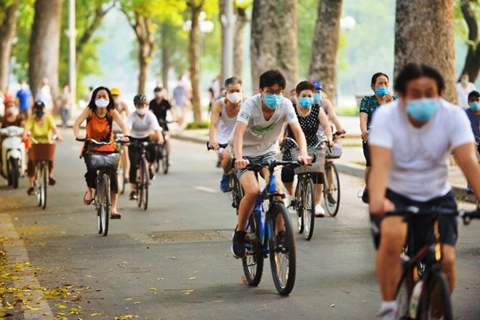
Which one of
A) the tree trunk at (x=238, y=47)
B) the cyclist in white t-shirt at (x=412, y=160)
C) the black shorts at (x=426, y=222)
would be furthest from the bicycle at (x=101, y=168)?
the tree trunk at (x=238, y=47)

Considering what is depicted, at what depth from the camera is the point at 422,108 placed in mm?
7004

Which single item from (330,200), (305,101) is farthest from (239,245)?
(330,200)

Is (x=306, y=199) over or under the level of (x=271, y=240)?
under

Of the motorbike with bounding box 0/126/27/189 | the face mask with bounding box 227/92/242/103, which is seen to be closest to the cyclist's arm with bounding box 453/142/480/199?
the face mask with bounding box 227/92/242/103

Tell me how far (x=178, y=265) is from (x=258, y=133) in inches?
67.3

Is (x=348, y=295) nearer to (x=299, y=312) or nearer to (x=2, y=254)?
(x=299, y=312)

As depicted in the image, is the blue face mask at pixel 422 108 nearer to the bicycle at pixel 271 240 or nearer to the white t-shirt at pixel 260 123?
the bicycle at pixel 271 240

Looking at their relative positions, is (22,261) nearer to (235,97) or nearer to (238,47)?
(235,97)

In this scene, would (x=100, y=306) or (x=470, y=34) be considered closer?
(x=100, y=306)

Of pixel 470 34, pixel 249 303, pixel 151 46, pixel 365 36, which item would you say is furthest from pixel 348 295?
pixel 365 36

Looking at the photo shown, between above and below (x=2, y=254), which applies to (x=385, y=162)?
above

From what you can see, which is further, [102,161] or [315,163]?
[102,161]

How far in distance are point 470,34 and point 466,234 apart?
30328mm

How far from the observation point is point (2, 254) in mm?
13164
